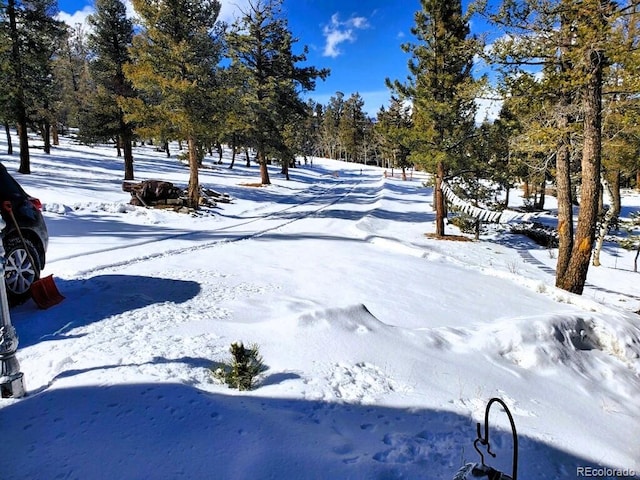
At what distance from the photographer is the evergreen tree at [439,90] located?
Answer: 15539mm

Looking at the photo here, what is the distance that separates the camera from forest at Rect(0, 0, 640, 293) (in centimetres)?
815

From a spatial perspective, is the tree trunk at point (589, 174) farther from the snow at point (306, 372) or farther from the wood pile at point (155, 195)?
the wood pile at point (155, 195)

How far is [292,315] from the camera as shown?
4973mm

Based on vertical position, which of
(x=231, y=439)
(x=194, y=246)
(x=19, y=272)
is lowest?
(x=194, y=246)

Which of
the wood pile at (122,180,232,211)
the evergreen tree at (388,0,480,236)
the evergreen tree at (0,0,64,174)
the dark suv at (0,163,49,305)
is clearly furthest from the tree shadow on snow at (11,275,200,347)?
the evergreen tree at (0,0,64,174)

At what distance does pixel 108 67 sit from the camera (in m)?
21.5

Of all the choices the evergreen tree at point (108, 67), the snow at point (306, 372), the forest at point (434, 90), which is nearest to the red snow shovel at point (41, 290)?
the snow at point (306, 372)

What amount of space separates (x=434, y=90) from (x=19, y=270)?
613 inches

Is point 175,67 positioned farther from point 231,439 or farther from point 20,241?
point 231,439

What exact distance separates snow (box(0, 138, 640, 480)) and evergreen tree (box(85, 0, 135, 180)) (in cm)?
1548

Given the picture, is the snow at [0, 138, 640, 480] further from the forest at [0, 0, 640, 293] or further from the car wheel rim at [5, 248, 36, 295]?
the forest at [0, 0, 640, 293]

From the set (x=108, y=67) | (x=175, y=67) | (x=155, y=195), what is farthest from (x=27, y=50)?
(x=155, y=195)

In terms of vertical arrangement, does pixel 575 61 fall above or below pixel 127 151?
above

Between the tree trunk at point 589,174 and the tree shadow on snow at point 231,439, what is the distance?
686 cm
